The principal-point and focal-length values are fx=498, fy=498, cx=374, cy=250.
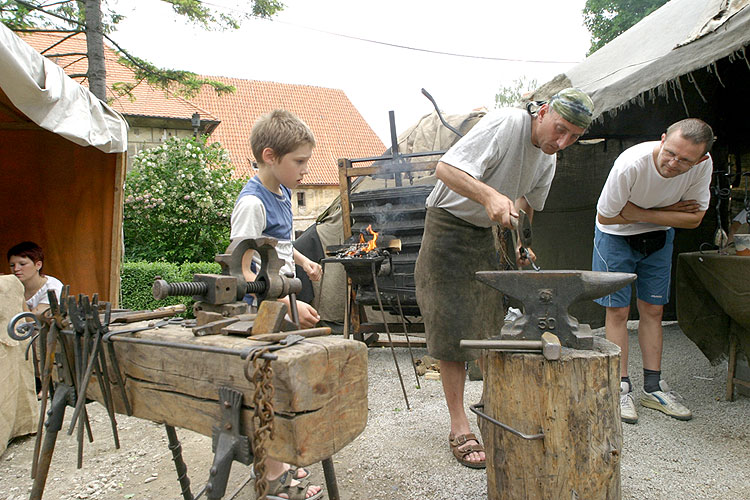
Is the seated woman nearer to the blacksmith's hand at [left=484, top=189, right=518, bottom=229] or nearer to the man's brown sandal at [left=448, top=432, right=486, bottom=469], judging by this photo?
the man's brown sandal at [left=448, top=432, right=486, bottom=469]

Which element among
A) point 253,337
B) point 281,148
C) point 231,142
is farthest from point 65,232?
point 231,142

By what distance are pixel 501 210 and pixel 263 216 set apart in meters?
1.02

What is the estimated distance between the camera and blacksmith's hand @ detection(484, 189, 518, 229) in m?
2.11

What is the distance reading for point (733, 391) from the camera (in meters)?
3.28

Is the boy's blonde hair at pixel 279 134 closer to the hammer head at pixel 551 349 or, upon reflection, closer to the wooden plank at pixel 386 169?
the hammer head at pixel 551 349

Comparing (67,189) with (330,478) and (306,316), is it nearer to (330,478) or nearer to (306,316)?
(306,316)

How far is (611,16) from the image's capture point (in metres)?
26.8

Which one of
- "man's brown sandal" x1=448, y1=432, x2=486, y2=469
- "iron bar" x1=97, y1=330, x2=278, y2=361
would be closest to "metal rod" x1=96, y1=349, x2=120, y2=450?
"iron bar" x1=97, y1=330, x2=278, y2=361

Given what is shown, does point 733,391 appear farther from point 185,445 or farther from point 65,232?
point 65,232

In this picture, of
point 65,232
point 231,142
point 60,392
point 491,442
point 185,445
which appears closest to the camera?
point 60,392

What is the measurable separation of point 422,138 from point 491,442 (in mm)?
4958

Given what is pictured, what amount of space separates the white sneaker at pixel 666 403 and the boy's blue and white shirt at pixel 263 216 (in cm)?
247

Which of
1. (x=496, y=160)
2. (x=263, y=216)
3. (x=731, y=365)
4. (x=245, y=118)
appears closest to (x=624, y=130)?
(x=731, y=365)

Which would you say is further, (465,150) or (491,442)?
(465,150)
